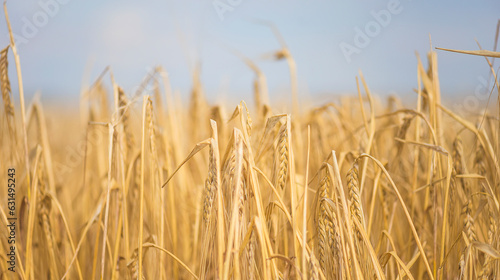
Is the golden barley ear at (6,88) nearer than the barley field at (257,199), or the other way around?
the barley field at (257,199)

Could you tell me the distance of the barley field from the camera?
0.48 metres

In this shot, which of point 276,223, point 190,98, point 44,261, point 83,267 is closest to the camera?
point 276,223

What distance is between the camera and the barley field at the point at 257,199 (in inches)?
18.9

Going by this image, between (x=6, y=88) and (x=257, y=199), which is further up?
(x=6, y=88)

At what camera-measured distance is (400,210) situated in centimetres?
101

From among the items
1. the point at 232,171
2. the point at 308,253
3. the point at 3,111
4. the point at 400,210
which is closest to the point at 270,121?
the point at 232,171

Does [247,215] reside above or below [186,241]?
Result: above

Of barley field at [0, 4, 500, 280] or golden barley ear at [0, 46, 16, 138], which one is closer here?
barley field at [0, 4, 500, 280]

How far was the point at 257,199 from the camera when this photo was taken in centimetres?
45

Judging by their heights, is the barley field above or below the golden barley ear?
below

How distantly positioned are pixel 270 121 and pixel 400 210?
2.20ft

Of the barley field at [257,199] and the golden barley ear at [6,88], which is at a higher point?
the golden barley ear at [6,88]

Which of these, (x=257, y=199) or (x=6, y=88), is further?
(x=6, y=88)

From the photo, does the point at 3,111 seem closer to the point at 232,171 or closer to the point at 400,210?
the point at 232,171
